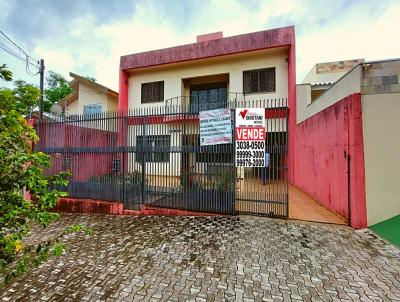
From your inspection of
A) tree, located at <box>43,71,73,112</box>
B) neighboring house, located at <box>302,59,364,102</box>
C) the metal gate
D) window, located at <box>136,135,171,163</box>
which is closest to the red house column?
the metal gate

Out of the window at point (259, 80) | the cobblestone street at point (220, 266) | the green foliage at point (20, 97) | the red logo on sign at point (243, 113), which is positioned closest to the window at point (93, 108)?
the window at point (259, 80)

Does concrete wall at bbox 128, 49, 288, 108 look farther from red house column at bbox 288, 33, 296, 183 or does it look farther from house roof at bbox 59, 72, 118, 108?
house roof at bbox 59, 72, 118, 108

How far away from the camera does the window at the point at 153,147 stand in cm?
573

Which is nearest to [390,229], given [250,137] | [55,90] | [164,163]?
[250,137]

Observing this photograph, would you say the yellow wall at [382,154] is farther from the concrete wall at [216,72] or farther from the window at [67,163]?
the window at [67,163]

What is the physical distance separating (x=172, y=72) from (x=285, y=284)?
11.9 metres

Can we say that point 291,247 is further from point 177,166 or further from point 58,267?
point 58,267

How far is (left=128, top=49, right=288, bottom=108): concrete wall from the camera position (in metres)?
10.6

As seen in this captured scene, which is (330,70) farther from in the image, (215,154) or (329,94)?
(215,154)

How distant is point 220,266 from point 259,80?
9790mm

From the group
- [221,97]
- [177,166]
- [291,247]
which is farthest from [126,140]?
[221,97]

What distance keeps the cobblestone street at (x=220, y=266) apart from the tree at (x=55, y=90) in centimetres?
2191

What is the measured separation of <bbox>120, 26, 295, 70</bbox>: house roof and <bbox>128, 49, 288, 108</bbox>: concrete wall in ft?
1.33

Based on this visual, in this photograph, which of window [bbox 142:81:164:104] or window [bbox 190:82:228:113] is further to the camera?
window [bbox 142:81:164:104]
